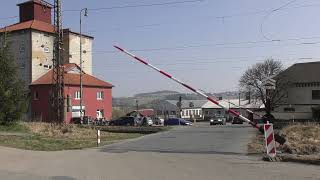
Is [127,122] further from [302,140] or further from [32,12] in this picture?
[302,140]

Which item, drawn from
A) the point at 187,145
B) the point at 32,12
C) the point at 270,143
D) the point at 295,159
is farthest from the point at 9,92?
the point at 32,12

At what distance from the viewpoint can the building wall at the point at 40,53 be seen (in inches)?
3302

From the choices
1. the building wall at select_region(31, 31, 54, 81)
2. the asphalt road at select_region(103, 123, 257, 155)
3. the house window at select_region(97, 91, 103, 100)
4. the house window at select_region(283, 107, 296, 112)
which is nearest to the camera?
the asphalt road at select_region(103, 123, 257, 155)

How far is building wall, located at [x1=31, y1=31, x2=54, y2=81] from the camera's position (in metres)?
83.9

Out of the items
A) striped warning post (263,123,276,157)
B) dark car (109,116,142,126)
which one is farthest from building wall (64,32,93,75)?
striped warning post (263,123,276,157)

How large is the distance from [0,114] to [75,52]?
58.3m

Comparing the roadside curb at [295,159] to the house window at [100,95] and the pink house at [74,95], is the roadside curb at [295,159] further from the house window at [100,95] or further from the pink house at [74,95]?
the house window at [100,95]

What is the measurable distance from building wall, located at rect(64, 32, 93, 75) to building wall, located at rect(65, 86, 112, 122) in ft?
31.6

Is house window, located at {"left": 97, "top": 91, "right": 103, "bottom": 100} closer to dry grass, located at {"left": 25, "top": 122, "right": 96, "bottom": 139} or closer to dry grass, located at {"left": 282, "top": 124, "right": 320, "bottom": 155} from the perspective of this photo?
dry grass, located at {"left": 25, "top": 122, "right": 96, "bottom": 139}

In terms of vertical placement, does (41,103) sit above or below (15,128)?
above

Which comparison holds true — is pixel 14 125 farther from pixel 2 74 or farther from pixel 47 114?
pixel 47 114

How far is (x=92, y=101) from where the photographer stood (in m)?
83.9

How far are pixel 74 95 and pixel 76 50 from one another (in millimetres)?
17588

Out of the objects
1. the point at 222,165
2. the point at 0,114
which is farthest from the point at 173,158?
the point at 0,114
